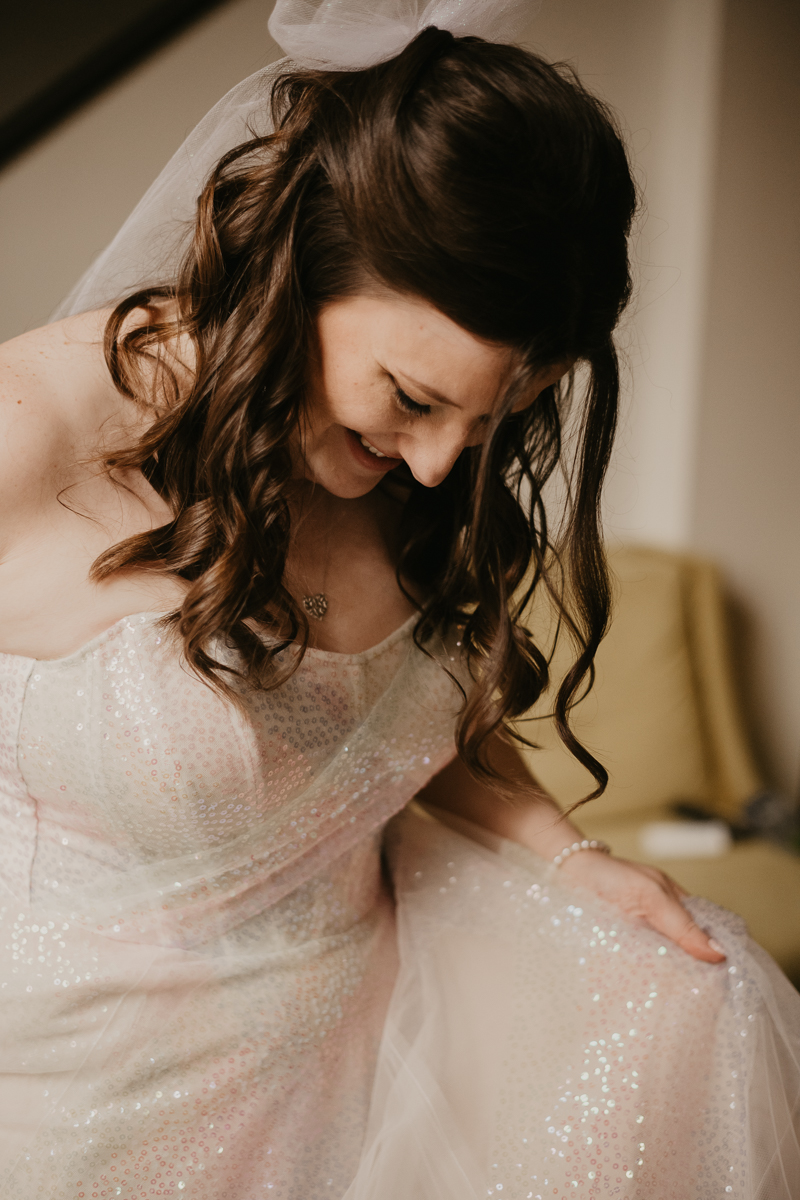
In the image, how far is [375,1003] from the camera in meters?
0.88

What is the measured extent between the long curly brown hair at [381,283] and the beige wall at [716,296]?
1290 millimetres

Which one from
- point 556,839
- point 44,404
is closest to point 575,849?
point 556,839

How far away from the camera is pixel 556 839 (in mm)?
964

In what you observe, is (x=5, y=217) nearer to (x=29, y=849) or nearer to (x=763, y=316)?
(x=29, y=849)

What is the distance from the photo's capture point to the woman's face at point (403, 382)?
66 cm

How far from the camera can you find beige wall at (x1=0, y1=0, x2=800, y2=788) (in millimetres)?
2094

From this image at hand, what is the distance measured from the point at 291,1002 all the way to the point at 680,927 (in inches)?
14.9

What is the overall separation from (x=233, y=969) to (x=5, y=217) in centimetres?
117

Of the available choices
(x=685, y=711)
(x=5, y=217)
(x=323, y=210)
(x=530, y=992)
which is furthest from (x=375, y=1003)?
(x=685, y=711)

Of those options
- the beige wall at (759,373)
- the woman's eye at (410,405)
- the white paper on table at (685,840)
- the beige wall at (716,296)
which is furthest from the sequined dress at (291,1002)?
the beige wall at (759,373)

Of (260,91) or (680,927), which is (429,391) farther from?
(680,927)

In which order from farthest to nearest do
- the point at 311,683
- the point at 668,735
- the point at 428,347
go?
the point at 668,735
the point at 311,683
the point at 428,347

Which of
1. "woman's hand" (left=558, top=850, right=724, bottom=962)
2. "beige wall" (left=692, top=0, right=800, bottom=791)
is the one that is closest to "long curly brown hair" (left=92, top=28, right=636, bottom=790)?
"woman's hand" (left=558, top=850, right=724, bottom=962)

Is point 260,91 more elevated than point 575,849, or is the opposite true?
point 260,91
